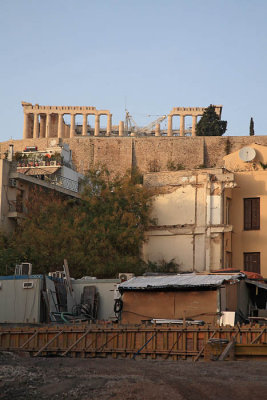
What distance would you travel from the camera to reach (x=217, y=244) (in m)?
36.8

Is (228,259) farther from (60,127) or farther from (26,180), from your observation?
(60,127)

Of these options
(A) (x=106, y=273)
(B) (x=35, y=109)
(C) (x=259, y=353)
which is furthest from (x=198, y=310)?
(B) (x=35, y=109)

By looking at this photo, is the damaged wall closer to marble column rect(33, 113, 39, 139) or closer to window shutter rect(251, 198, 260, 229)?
window shutter rect(251, 198, 260, 229)

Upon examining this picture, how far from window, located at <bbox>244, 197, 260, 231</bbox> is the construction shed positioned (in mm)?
9404

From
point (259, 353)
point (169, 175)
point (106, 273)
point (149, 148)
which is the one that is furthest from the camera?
point (149, 148)

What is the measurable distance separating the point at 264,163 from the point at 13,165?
40.1 ft

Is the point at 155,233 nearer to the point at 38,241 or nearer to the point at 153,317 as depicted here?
the point at 38,241

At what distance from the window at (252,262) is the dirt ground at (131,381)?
62.2 feet

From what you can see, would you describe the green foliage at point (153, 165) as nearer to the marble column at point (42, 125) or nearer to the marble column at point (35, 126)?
the marble column at point (35, 126)

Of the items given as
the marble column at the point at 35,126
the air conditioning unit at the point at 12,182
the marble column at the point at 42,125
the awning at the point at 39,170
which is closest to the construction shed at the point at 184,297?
the air conditioning unit at the point at 12,182

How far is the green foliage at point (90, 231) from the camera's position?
120 ft

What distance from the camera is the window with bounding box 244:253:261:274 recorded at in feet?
122

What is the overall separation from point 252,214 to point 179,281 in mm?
11538

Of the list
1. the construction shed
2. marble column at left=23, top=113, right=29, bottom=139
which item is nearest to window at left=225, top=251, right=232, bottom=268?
the construction shed
